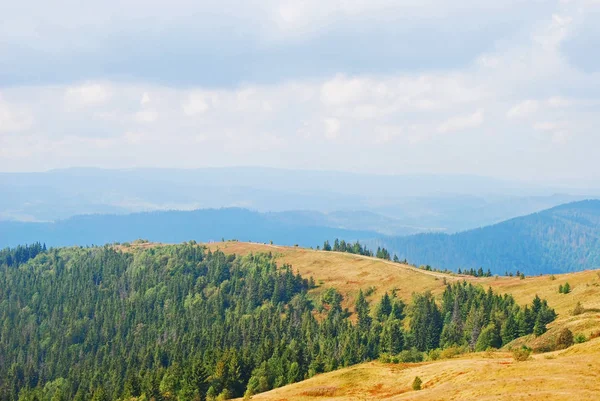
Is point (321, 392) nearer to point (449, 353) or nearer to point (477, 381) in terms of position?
point (477, 381)

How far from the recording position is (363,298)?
600ft

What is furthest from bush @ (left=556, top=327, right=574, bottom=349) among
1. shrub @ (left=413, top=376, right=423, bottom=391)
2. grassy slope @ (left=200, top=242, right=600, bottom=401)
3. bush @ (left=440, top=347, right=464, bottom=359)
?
shrub @ (left=413, top=376, right=423, bottom=391)

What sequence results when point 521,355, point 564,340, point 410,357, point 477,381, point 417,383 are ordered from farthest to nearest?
point 410,357 < point 564,340 < point 521,355 < point 417,383 < point 477,381

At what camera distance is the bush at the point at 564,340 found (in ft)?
260

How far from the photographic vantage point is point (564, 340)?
79.6 meters

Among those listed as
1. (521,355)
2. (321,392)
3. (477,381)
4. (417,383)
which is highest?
(521,355)

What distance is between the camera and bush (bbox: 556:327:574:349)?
3118 inches

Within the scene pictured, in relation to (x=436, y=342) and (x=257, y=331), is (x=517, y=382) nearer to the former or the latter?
(x=436, y=342)

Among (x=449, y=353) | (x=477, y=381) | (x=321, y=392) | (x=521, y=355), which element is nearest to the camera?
(x=477, y=381)

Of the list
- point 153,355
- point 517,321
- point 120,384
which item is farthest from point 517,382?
point 153,355

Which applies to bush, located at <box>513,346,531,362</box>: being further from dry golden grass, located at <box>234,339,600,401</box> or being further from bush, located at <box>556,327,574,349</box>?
bush, located at <box>556,327,574,349</box>

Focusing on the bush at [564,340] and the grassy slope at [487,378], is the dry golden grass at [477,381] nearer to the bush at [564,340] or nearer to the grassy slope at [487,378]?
the grassy slope at [487,378]

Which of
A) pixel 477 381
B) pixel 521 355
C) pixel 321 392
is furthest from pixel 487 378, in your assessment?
pixel 321 392

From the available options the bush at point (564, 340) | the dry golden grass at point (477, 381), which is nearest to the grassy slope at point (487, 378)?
the dry golden grass at point (477, 381)
